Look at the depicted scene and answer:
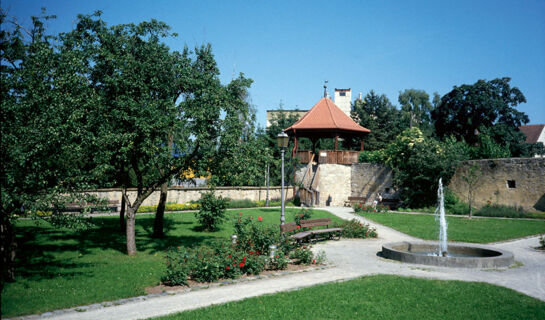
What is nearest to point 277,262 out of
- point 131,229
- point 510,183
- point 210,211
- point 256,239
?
point 256,239

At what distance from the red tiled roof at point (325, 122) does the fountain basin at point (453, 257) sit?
53.6ft

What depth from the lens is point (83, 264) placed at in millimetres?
9297

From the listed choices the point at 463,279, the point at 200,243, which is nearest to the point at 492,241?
the point at 463,279

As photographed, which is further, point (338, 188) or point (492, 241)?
point (338, 188)

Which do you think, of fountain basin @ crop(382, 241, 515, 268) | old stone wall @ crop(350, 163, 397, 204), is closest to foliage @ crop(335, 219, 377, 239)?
fountain basin @ crop(382, 241, 515, 268)

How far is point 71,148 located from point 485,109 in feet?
130

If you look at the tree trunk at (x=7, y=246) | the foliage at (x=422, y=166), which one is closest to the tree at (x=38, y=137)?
the tree trunk at (x=7, y=246)

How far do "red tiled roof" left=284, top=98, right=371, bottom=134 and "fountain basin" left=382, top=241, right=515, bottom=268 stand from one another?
53.6 feet

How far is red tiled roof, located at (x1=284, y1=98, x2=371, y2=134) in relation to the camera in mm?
27405

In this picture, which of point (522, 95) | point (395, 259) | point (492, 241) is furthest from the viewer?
point (522, 95)

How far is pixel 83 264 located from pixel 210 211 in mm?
5626

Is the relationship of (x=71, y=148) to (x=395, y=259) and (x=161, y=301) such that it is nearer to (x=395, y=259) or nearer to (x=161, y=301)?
(x=161, y=301)

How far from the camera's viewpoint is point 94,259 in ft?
32.4

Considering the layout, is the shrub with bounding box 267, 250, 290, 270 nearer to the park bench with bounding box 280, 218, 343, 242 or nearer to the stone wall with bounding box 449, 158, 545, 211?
the park bench with bounding box 280, 218, 343, 242
